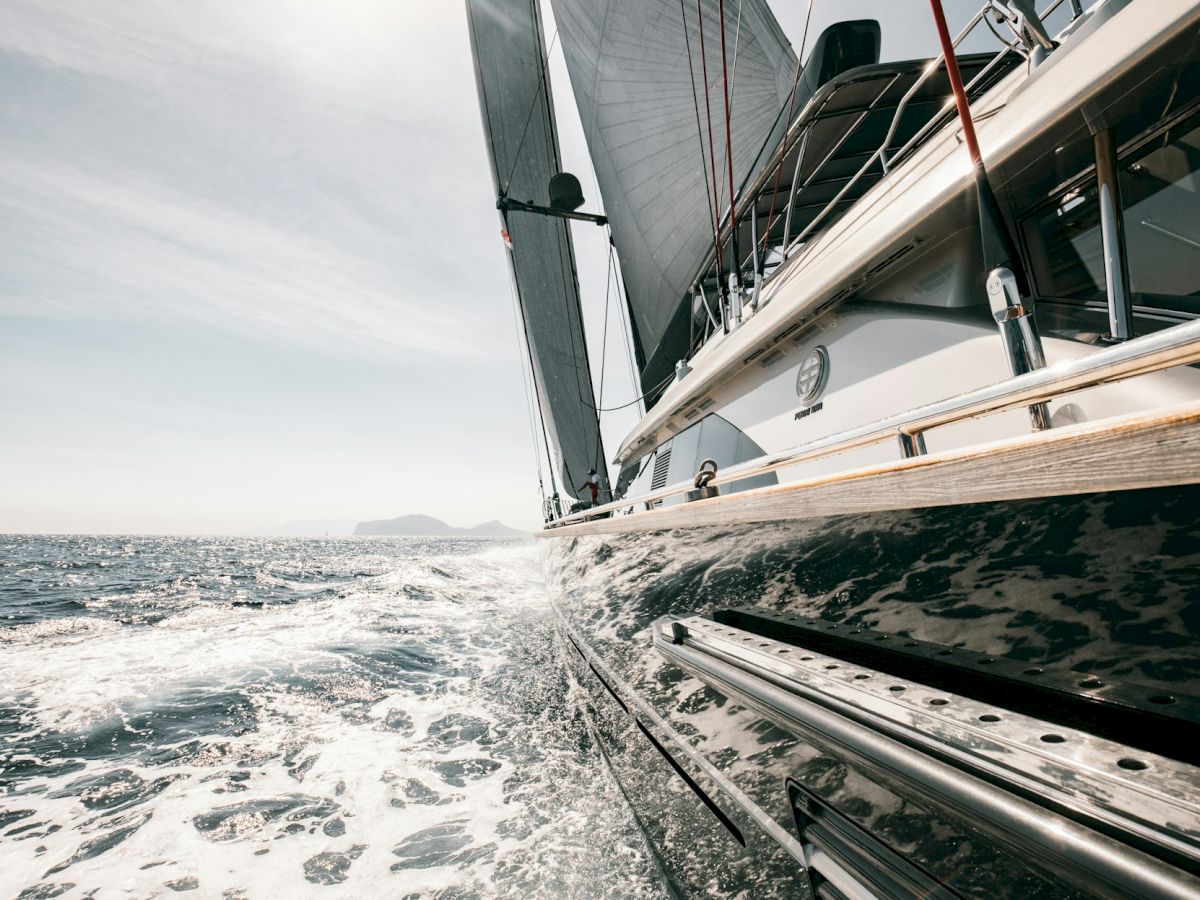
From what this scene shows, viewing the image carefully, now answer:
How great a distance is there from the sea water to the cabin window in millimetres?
2179

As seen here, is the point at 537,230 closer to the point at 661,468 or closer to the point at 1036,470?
the point at 661,468

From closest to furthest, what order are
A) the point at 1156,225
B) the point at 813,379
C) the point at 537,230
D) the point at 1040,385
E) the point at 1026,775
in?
1. the point at 1026,775
2. the point at 1040,385
3. the point at 1156,225
4. the point at 813,379
5. the point at 537,230

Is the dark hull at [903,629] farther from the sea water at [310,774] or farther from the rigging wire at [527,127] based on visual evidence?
the rigging wire at [527,127]

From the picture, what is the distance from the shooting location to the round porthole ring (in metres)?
2.48

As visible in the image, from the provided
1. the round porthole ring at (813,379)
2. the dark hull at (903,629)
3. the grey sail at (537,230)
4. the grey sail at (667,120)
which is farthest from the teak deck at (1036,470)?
the grey sail at (537,230)

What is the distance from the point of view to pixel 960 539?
3.47 ft

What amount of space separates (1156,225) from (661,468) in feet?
10.3

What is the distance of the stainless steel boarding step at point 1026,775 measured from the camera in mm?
484

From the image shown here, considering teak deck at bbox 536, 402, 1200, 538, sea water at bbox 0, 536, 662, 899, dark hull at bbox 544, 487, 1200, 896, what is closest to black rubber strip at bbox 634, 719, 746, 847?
dark hull at bbox 544, 487, 1200, 896

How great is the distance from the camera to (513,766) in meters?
2.38

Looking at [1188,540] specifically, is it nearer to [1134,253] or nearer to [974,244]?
[1134,253]

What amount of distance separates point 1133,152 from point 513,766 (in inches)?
120

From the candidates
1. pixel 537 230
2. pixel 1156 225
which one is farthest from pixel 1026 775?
pixel 537 230

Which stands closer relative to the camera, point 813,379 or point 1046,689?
point 1046,689
